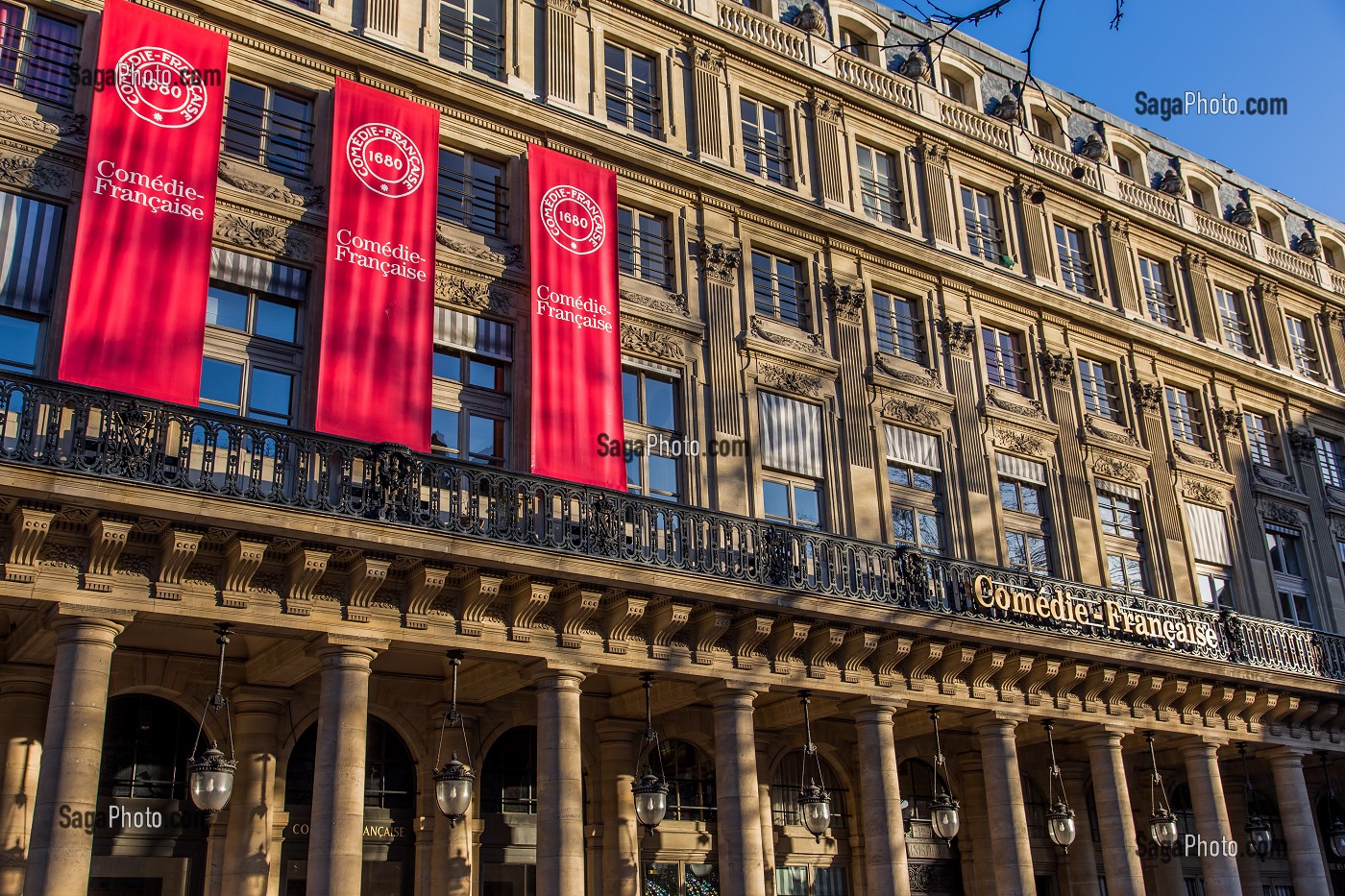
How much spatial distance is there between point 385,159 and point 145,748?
29.0 ft

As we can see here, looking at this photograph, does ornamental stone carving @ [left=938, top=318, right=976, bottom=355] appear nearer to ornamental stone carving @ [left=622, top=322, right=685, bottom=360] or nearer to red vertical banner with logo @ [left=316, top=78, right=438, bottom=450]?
ornamental stone carving @ [left=622, top=322, right=685, bottom=360]

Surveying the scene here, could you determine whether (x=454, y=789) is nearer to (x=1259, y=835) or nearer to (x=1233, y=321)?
(x=1259, y=835)

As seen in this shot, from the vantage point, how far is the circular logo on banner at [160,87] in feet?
54.5

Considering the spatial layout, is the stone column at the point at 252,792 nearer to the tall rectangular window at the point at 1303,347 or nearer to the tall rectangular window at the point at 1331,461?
the tall rectangular window at the point at 1331,461

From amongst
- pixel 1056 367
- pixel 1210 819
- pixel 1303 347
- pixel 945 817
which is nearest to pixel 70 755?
pixel 945 817

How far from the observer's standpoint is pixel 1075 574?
80.9 ft

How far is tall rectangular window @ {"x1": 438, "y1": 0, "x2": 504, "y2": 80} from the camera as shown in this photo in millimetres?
20953

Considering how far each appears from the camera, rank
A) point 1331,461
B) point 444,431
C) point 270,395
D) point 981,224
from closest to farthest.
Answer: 1. point 270,395
2. point 444,431
3. point 981,224
4. point 1331,461

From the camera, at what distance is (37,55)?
1683cm

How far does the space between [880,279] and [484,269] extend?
8.71 metres

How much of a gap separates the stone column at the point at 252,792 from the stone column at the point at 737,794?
5.88 meters

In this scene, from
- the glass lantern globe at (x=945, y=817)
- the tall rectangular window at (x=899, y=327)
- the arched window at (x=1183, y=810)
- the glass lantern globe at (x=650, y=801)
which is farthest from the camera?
the arched window at (x=1183, y=810)

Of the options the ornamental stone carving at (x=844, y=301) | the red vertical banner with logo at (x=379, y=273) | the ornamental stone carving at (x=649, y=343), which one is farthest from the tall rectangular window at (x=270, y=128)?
the ornamental stone carving at (x=844, y=301)

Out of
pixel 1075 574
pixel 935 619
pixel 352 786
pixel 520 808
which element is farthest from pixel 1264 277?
pixel 352 786
